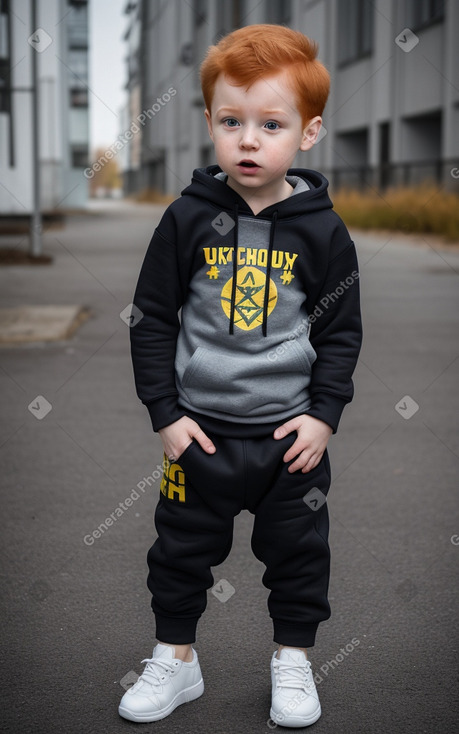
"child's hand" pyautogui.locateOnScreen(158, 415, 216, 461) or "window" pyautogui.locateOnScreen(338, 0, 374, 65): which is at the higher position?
"child's hand" pyautogui.locateOnScreen(158, 415, 216, 461)

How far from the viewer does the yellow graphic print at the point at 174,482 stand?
7.99ft

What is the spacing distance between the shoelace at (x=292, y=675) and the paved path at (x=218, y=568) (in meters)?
0.10

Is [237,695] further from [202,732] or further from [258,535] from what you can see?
[258,535]

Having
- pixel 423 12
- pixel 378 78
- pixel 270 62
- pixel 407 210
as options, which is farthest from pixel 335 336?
pixel 378 78

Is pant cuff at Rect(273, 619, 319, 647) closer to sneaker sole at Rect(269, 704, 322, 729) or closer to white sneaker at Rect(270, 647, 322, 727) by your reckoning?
white sneaker at Rect(270, 647, 322, 727)

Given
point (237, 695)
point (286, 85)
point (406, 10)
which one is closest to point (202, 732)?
point (237, 695)

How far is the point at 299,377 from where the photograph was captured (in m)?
2.45

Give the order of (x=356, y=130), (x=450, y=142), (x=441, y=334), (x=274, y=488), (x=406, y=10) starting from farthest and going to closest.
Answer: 1. (x=356, y=130)
2. (x=406, y=10)
3. (x=450, y=142)
4. (x=441, y=334)
5. (x=274, y=488)

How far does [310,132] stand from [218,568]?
1678 mm

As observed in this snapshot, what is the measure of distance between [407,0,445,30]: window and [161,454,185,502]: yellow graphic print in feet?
74.2

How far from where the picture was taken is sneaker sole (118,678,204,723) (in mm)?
2439

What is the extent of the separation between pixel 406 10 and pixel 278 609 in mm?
25321
